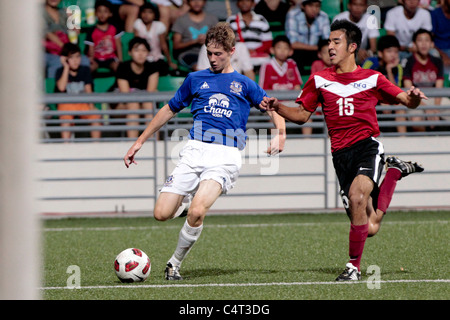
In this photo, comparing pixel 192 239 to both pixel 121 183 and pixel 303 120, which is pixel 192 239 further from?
pixel 121 183

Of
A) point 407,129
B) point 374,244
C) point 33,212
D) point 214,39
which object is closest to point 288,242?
point 374,244

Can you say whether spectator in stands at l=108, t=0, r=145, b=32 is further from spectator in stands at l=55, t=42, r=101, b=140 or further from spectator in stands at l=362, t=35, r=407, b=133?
spectator in stands at l=362, t=35, r=407, b=133

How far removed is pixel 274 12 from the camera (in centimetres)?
1351

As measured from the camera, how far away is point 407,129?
1345cm

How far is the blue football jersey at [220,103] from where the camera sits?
6816 millimetres

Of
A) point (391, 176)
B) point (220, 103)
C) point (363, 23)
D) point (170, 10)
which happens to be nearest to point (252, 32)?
point (170, 10)

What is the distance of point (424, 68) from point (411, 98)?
290 inches

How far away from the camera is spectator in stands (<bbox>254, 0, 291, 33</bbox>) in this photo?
44.1 ft

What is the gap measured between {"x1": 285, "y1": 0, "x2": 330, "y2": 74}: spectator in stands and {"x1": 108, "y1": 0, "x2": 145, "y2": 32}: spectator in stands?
96.4 inches

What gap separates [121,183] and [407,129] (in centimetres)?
466

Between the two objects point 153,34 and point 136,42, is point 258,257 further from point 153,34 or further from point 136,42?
point 153,34

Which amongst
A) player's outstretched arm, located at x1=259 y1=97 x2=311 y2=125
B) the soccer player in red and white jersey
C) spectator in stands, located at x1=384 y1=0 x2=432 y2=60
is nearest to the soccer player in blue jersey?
player's outstretched arm, located at x1=259 y1=97 x2=311 y2=125

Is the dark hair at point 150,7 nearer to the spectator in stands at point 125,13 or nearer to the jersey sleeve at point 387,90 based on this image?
the spectator in stands at point 125,13

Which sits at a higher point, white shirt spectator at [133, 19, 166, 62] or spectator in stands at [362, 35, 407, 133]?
white shirt spectator at [133, 19, 166, 62]
